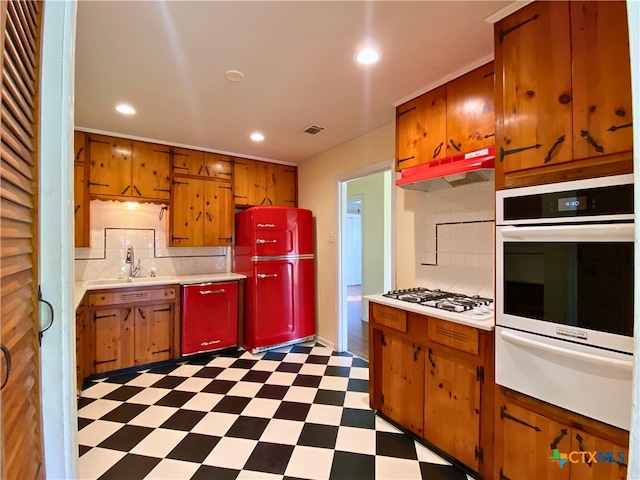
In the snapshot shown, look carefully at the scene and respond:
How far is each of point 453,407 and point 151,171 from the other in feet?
11.5

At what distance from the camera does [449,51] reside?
1.80 meters

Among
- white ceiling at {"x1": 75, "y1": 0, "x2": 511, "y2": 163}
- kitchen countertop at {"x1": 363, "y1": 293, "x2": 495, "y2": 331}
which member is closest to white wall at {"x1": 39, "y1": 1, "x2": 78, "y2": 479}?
white ceiling at {"x1": 75, "y1": 0, "x2": 511, "y2": 163}

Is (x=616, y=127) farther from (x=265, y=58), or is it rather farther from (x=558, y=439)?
(x=265, y=58)

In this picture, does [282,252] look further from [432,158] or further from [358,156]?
[432,158]

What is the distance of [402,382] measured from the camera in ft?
6.58

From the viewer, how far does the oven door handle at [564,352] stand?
1087 millimetres

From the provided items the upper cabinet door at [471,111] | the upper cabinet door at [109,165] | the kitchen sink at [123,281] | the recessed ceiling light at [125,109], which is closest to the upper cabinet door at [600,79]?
the upper cabinet door at [471,111]

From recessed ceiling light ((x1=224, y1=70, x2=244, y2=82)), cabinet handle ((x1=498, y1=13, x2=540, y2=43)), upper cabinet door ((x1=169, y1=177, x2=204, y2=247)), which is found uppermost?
recessed ceiling light ((x1=224, y1=70, x2=244, y2=82))

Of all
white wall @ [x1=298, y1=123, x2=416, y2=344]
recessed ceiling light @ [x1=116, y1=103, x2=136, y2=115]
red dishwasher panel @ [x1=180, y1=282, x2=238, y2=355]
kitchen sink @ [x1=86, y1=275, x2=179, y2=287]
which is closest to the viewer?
recessed ceiling light @ [x1=116, y1=103, x2=136, y2=115]

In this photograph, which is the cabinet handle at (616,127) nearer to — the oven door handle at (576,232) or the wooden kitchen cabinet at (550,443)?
the oven door handle at (576,232)

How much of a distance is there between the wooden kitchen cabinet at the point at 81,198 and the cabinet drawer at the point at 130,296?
0.64m

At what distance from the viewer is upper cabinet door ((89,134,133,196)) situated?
10.0ft

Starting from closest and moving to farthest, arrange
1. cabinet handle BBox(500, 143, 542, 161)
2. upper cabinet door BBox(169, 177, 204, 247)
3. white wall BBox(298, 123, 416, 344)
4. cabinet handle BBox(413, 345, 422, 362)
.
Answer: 1. cabinet handle BBox(500, 143, 542, 161)
2. cabinet handle BBox(413, 345, 422, 362)
3. white wall BBox(298, 123, 416, 344)
4. upper cabinet door BBox(169, 177, 204, 247)

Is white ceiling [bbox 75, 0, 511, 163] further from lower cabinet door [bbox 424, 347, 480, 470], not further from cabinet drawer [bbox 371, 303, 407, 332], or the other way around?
lower cabinet door [bbox 424, 347, 480, 470]
